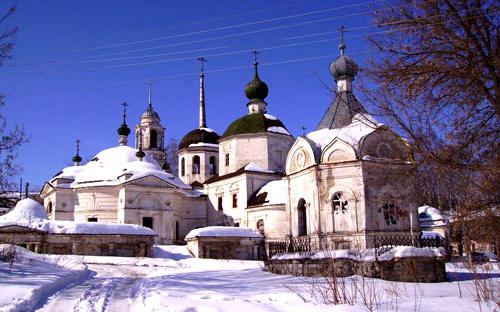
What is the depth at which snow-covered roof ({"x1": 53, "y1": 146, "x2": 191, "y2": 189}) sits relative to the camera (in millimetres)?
34312

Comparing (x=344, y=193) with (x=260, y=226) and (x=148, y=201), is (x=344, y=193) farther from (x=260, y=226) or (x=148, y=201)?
(x=148, y=201)

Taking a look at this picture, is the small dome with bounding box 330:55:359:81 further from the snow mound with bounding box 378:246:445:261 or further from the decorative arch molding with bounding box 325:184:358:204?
the snow mound with bounding box 378:246:445:261

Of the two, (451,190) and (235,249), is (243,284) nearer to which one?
(451,190)

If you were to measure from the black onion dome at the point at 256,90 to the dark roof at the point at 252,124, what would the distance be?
2.52m

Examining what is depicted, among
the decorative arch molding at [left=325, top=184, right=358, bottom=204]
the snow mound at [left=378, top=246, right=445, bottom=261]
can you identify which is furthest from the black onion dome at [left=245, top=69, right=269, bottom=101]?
the snow mound at [left=378, top=246, right=445, bottom=261]

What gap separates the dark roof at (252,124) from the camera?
37.0m

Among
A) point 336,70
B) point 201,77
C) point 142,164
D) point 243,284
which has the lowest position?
point 243,284

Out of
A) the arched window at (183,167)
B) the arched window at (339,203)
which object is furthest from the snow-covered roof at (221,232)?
the arched window at (183,167)

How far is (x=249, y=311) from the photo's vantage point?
25.2 ft

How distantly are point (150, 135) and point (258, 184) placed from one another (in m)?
17.8

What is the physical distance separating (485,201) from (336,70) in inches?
904

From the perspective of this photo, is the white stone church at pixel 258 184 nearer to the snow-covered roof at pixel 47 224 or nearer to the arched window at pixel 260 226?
the arched window at pixel 260 226

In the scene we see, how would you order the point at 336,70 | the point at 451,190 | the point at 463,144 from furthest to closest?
the point at 336,70, the point at 451,190, the point at 463,144

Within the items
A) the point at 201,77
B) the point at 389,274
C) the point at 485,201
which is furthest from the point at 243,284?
the point at 201,77
